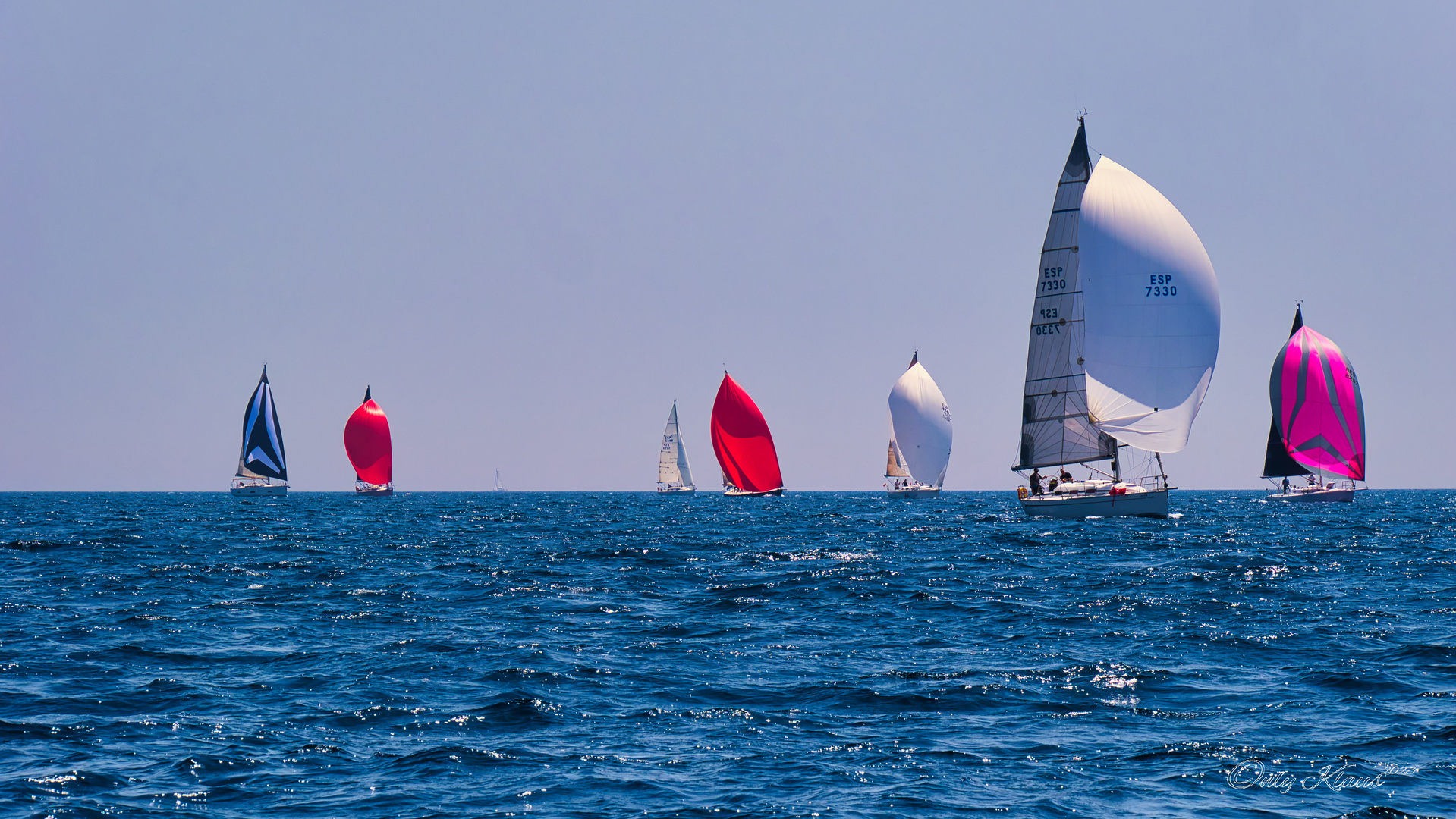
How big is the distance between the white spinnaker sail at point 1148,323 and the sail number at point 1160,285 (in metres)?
0.03

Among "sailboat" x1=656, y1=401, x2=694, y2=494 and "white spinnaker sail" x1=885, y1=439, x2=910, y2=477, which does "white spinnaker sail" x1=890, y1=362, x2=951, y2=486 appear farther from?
"sailboat" x1=656, y1=401, x2=694, y2=494

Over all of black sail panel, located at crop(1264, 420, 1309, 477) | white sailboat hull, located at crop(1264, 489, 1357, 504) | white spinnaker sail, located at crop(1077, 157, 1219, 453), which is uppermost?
white spinnaker sail, located at crop(1077, 157, 1219, 453)

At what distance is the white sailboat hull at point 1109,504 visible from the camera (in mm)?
44281

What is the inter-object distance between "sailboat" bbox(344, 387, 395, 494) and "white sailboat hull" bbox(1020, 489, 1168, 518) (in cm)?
7943

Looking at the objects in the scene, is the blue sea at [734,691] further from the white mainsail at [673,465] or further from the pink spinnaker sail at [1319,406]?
the white mainsail at [673,465]

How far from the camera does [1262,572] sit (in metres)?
26.0

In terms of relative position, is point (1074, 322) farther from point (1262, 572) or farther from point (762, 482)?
point (762, 482)

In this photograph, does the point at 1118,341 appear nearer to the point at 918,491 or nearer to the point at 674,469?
the point at 918,491

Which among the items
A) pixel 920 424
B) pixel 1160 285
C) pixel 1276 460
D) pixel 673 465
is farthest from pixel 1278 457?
pixel 673 465

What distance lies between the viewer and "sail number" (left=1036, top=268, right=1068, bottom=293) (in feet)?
160

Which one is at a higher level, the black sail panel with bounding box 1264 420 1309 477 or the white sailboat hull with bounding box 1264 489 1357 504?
the black sail panel with bounding box 1264 420 1309 477

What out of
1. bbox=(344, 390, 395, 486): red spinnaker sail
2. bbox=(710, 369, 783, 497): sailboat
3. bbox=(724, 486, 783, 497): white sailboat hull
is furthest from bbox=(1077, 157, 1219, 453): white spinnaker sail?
bbox=(344, 390, 395, 486): red spinnaker sail

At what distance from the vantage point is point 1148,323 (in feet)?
148

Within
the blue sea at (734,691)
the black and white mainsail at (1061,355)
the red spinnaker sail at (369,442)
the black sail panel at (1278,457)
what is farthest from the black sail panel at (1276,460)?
the red spinnaker sail at (369,442)
